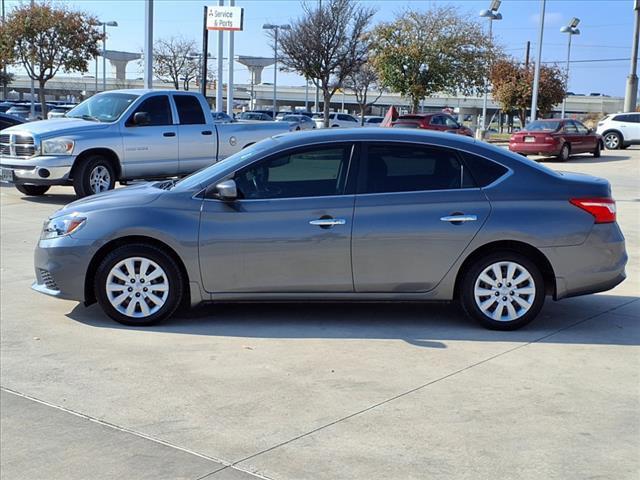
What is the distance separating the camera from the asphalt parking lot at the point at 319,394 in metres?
4.15

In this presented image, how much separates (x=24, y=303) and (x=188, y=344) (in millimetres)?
2173

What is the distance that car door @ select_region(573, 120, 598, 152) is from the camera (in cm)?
2920

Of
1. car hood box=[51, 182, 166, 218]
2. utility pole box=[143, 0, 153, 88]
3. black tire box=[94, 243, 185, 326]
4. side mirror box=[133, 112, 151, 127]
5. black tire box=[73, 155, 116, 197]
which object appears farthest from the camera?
utility pole box=[143, 0, 153, 88]

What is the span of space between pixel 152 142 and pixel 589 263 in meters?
10.1

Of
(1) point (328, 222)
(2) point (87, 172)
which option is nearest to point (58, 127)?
(2) point (87, 172)

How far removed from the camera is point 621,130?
34406 millimetres

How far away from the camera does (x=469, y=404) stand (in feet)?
16.1

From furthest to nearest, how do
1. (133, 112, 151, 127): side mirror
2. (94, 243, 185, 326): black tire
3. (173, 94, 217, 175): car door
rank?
(173, 94, 217, 175): car door < (133, 112, 151, 127): side mirror < (94, 243, 185, 326): black tire

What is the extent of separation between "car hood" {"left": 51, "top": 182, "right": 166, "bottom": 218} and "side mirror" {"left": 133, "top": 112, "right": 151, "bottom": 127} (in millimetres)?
7764

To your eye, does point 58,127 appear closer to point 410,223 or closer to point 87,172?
point 87,172

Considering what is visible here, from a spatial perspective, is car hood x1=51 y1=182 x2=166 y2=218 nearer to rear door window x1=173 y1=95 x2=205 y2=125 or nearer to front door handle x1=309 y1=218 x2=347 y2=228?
front door handle x1=309 y1=218 x2=347 y2=228

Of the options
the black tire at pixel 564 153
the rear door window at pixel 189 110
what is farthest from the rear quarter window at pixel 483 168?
the black tire at pixel 564 153

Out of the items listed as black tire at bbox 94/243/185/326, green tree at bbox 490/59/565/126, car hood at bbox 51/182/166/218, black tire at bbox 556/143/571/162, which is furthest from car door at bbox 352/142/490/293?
green tree at bbox 490/59/565/126

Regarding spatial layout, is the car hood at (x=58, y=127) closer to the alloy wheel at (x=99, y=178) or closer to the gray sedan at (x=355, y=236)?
the alloy wheel at (x=99, y=178)
